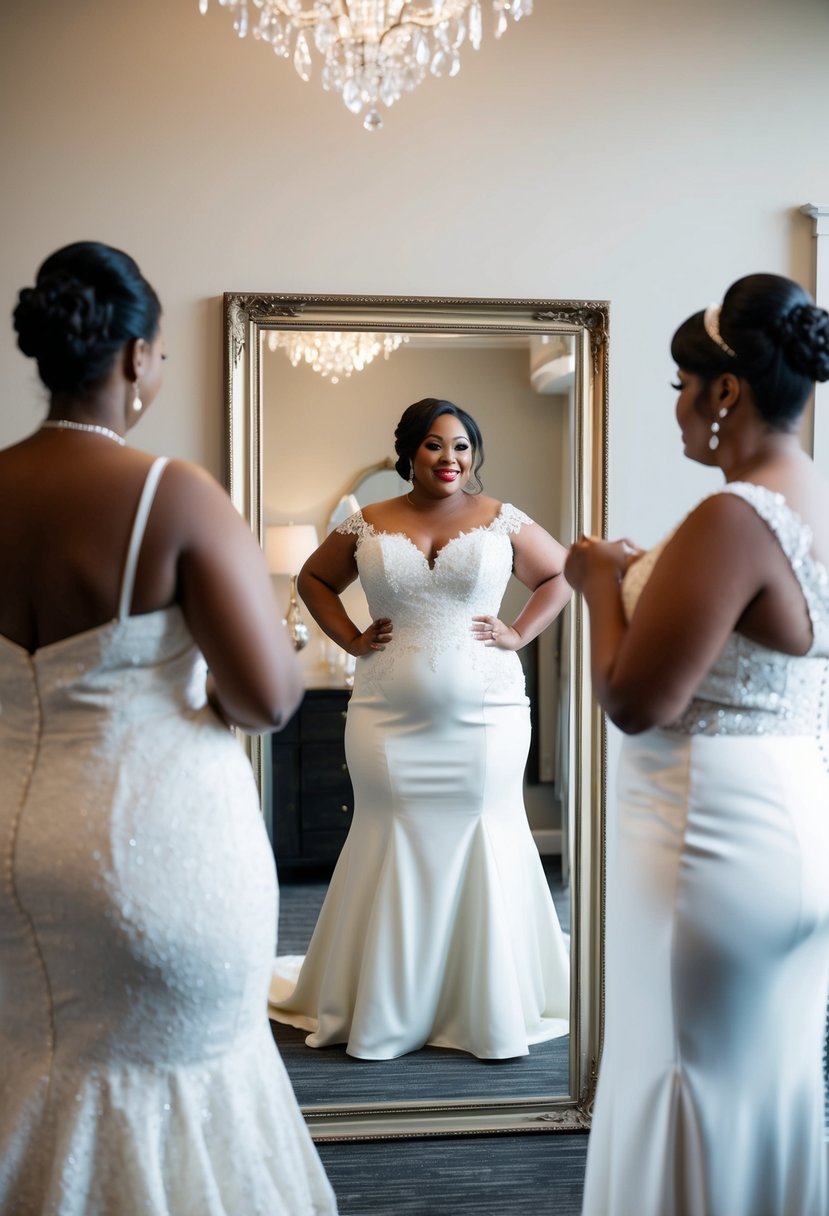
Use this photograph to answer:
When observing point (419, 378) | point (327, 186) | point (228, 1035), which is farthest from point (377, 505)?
point (228, 1035)

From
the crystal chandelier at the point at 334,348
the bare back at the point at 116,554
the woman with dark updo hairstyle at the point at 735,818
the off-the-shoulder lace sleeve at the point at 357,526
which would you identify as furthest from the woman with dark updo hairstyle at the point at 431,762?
the bare back at the point at 116,554

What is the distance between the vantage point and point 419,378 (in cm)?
309

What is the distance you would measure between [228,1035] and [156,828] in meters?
0.35

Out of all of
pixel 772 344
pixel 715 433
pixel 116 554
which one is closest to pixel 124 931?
pixel 116 554

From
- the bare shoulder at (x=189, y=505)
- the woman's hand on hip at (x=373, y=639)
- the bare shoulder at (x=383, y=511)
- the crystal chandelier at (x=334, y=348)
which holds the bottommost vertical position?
the woman's hand on hip at (x=373, y=639)

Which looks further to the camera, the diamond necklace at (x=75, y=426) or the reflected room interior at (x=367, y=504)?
the reflected room interior at (x=367, y=504)

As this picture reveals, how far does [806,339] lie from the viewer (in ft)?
6.07

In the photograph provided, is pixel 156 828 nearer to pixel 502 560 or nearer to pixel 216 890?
pixel 216 890

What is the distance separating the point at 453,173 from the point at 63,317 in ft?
5.71

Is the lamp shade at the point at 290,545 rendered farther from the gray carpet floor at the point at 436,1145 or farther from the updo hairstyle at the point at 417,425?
the gray carpet floor at the point at 436,1145

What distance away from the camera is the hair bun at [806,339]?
6.06ft

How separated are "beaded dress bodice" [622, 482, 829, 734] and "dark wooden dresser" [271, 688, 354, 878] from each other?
4.39ft

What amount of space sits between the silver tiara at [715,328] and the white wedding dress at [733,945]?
0.22 meters

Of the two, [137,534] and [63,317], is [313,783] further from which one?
[63,317]
